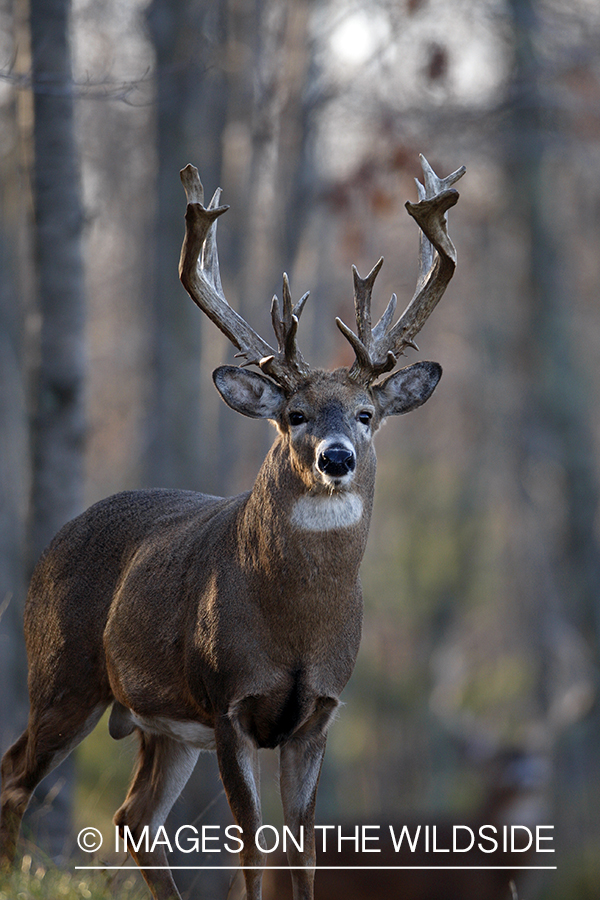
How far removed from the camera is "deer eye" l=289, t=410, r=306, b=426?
4.61 metres

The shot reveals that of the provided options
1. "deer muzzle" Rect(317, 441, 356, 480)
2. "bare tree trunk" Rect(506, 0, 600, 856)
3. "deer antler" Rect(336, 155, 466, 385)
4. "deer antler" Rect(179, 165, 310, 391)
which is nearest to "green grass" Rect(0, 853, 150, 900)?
"deer muzzle" Rect(317, 441, 356, 480)

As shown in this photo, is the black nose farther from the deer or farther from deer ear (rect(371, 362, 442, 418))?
deer ear (rect(371, 362, 442, 418))

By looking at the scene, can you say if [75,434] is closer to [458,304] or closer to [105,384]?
[458,304]

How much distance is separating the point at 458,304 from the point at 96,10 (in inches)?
624

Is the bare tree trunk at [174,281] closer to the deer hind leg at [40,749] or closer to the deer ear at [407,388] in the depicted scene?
the deer hind leg at [40,749]

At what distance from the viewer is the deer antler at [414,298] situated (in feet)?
15.5

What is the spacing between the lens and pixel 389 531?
32781mm

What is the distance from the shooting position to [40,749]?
507cm

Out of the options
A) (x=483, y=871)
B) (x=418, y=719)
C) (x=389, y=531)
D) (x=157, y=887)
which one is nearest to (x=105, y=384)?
(x=389, y=531)

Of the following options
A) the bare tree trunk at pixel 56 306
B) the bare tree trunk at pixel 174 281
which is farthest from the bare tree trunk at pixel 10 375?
the bare tree trunk at pixel 56 306

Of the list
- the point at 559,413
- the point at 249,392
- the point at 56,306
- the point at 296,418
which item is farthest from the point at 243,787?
the point at 559,413

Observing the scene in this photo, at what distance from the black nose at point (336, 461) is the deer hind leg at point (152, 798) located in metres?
1.68

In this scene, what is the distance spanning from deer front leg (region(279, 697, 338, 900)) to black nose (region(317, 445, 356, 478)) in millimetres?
1017

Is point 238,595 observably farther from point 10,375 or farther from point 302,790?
point 10,375
